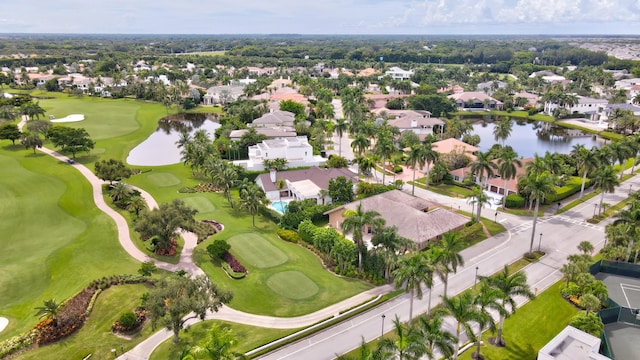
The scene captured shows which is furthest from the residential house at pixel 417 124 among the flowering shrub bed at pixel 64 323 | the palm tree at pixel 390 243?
the flowering shrub bed at pixel 64 323

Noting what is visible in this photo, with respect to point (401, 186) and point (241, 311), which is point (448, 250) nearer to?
point (241, 311)

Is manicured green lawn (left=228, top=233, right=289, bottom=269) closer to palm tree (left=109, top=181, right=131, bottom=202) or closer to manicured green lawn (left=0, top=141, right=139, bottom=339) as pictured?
manicured green lawn (left=0, top=141, right=139, bottom=339)

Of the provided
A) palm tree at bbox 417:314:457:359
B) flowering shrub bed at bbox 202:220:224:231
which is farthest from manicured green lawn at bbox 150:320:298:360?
flowering shrub bed at bbox 202:220:224:231

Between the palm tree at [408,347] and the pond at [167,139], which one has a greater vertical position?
the palm tree at [408,347]

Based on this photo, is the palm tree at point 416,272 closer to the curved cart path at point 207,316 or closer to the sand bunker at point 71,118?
the curved cart path at point 207,316

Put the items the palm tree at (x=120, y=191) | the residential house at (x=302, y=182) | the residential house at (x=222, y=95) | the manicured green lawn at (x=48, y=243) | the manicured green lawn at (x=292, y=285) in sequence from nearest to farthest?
the manicured green lawn at (x=292, y=285) → the manicured green lawn at (x=48, y=243) → the residential house at (x=302, y=182) → the palm tree at (x=120, y=191) → the residential house at (x=222, y=95)

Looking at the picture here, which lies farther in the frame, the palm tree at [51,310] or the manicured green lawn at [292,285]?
the manicured green lawn at [292,285]
